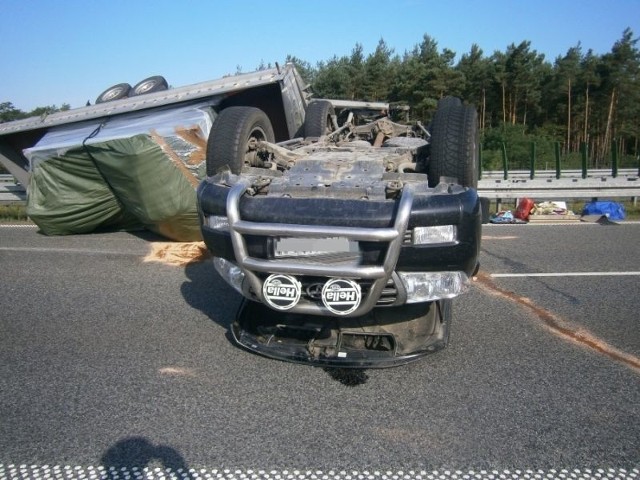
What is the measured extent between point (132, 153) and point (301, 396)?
4508mm

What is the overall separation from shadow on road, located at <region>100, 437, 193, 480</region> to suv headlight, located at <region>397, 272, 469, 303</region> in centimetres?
146

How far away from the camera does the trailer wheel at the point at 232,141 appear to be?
3.93 metres

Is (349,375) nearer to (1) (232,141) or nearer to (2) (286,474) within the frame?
(2) (286,474)

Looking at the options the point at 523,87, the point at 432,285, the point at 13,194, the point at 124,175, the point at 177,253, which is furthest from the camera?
the point at 523,87

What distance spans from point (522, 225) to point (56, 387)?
23.8 ft

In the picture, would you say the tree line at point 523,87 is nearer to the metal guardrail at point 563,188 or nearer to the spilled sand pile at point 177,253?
the metal guardrail at point 563,188

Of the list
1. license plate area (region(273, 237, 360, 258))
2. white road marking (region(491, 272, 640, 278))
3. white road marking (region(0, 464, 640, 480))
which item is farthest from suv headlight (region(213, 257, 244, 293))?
white road marking (region(491, 272, 640, 278))

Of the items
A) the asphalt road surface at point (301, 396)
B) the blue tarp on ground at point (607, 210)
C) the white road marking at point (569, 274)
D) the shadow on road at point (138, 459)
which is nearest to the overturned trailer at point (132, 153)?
the asphalt road surface at point (301, 396)

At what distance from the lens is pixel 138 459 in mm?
2283

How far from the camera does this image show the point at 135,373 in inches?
123

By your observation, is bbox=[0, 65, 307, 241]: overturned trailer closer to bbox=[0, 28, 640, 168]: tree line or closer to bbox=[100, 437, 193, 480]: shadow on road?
bbox=[100, 437, 193, 480]: shadow on road

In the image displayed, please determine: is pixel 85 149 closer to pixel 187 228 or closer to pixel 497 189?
pixel 187 228

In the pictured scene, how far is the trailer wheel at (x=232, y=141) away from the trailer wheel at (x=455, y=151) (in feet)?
4.76

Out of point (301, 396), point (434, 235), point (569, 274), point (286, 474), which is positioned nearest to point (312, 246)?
point (434, 235)
